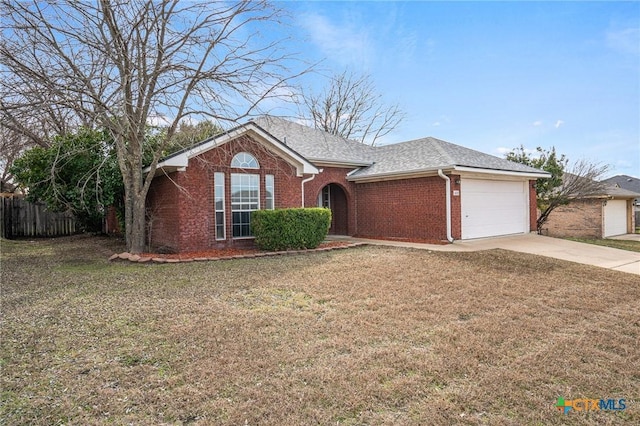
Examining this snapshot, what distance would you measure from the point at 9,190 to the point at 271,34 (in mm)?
24098

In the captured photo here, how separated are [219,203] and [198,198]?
2.46 feet

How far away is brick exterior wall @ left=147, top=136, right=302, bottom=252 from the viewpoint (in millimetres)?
11492

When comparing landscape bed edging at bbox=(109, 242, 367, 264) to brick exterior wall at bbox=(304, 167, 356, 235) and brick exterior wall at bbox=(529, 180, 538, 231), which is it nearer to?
brick exterior wall at bbox=(304, 167, 356, 235)

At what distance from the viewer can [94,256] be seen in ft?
35.5

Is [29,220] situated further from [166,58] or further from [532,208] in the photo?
[532,208]

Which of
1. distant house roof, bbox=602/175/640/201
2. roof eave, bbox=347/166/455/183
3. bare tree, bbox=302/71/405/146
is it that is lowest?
roof eave, bbox=347/166/455/183

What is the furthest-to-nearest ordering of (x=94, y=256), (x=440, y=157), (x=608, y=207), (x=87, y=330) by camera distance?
(x=608, y=207) → (x=440, y=157) → (x=94, y=256) → (x=87, y=330)

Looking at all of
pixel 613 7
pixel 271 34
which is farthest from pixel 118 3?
pixel 613 7

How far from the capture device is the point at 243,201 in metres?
12.7

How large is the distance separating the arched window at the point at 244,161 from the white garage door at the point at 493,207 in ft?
26.1

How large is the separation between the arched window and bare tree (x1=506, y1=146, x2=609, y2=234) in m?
15.4

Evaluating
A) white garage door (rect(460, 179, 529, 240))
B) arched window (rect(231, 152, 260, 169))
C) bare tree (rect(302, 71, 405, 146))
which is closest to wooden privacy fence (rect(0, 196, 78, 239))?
arched window (rect(231, 152, 260, 169))

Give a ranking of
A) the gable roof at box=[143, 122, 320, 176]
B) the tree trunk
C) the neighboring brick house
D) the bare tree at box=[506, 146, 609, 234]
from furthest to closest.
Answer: the neighboring brick house, the bare tree at box=[506, 146, 609, 234], the gable roof at box=[143, 122, 320, 176], the tree trunk

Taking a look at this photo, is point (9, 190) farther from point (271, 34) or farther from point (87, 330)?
point (87, 330)
